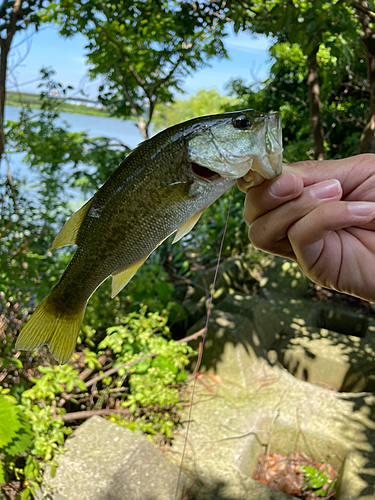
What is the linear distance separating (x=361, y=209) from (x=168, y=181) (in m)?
0.64

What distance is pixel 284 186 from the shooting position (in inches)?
53.9

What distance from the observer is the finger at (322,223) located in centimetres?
134

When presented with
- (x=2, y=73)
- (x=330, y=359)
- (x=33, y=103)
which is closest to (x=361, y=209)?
(x=2, y=73)

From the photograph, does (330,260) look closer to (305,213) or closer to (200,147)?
(305,213)

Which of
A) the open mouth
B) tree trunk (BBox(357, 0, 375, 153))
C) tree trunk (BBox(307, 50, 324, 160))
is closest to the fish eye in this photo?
the open mouth

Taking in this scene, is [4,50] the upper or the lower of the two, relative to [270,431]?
upper

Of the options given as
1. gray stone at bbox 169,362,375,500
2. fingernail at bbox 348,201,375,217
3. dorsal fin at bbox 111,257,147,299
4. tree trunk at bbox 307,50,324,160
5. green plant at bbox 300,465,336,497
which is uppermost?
tree trunk at bbox 307,50,324,160

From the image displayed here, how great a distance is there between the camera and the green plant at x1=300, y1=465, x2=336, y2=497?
3398 mm

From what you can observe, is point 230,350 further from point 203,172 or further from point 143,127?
point 203,172

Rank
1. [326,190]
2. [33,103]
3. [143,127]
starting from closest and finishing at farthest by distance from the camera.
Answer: [326,190] → [33,103] → [143,127]

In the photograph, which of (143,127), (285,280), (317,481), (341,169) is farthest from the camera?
(285,280)

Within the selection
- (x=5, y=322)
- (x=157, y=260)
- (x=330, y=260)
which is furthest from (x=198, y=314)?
(x=330, y=260)

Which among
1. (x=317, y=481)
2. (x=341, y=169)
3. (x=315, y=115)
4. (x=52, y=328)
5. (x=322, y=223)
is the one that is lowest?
(x=317, y=481)

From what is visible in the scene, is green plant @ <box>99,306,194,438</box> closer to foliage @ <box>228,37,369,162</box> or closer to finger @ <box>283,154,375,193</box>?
finger @ <box>283,154,375,193</box>
